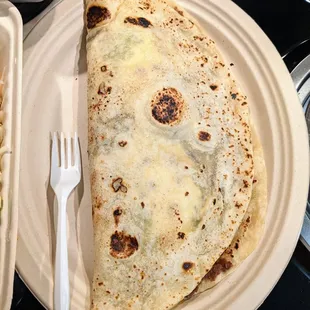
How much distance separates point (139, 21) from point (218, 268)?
664 mm

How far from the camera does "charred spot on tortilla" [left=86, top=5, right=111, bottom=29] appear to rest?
1.14 metres

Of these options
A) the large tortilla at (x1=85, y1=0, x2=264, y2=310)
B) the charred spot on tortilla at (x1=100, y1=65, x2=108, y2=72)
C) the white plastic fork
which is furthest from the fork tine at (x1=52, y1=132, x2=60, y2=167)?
the charred spot on tortilla at (x1=100, y1=65, x2=108, y2=72)

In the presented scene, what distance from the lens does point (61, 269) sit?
983mm

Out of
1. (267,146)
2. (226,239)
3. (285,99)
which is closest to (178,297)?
(226,239)

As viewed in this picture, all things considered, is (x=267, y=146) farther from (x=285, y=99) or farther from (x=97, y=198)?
(x=97, y=198)

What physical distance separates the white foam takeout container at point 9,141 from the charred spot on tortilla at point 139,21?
296 mm

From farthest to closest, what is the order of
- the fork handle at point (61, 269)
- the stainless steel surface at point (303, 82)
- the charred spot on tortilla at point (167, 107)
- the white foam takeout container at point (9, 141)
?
the stainless steel surface at point (303, 82)
the charred spot on tortilla at point (167, 107)
the fork handle at point (61, 269)
the white foam takeout container at point (9, 141)

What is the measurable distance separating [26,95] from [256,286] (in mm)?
753

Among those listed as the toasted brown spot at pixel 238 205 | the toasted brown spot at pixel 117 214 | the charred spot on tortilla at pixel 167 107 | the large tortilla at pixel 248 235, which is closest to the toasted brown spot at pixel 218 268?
the large tortilla at pixel 248 235

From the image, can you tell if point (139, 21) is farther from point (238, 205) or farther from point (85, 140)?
point (238, 205)

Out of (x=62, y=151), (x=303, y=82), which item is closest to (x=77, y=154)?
(x=62, y=151)

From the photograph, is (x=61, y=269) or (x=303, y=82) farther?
(x=303, y=82)

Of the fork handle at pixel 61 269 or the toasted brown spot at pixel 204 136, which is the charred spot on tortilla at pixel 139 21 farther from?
the fork handle at pixel 61 269

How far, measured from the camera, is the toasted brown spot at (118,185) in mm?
1016
